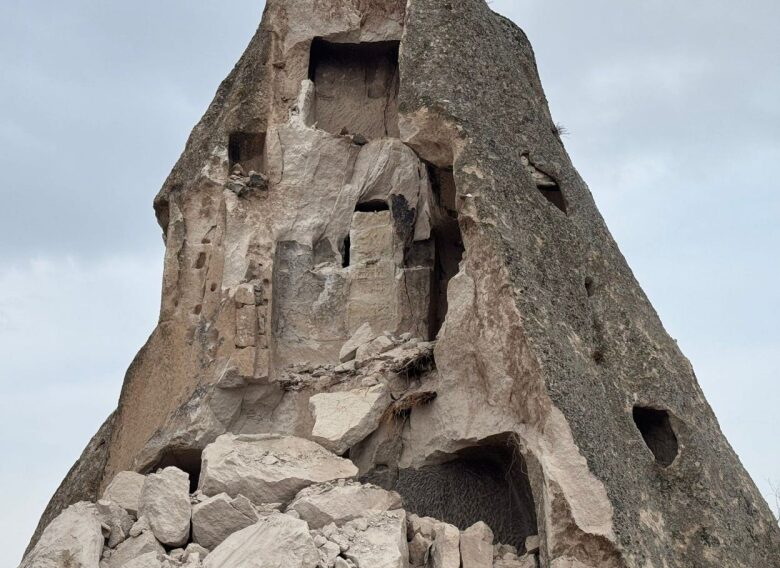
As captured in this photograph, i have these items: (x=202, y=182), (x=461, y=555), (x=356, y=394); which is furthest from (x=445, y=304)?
(x=461, y=555)

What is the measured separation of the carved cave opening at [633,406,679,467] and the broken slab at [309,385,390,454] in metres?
2.26

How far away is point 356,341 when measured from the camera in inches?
454

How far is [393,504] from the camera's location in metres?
9.35

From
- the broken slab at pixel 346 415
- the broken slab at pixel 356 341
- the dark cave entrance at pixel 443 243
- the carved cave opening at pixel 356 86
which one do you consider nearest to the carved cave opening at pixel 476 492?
the broken slab at pixel 346 415

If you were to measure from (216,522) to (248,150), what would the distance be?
206 inches

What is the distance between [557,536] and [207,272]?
5088mm

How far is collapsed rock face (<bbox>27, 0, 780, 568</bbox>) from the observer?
9086 mm

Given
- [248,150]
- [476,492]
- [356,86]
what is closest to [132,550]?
[476,492]

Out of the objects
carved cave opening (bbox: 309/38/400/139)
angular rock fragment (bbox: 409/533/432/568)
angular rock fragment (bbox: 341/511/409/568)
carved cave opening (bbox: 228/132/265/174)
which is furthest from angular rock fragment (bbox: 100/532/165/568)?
carved cave opening (bbox: 309/38/400/139)

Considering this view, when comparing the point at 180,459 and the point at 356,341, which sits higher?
the point at 356,341

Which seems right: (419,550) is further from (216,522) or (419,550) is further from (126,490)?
(126,490)

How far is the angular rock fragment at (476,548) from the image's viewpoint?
353 inches

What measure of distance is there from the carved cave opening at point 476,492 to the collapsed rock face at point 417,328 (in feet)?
0.07

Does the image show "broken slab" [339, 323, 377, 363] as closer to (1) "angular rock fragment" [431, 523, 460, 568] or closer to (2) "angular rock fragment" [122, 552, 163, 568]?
(1) "angular rock fragment" [431, 523, 460, 568]
